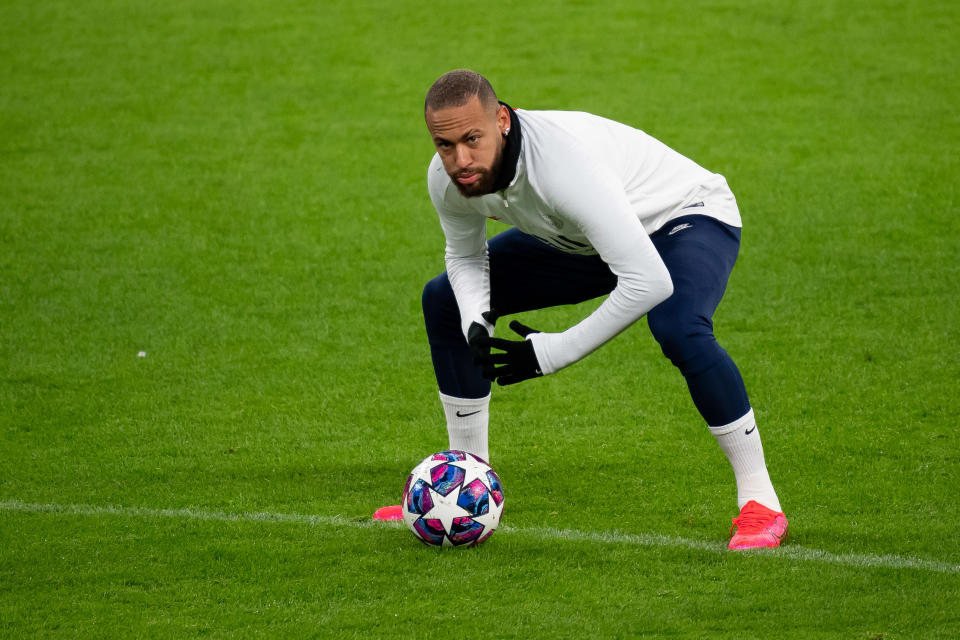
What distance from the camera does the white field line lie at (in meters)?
4.61

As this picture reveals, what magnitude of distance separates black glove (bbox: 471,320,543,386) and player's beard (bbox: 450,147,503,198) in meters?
0.54

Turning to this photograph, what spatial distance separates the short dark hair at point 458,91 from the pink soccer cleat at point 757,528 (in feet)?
6.08

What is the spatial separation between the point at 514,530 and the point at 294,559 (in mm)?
920

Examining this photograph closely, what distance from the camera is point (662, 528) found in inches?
202

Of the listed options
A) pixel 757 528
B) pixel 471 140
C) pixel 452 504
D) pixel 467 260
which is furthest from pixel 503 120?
pixel 757 528

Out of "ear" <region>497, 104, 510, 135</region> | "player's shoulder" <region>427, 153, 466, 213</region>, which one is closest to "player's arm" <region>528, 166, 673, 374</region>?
"ear" <region>497, 104, 510, 135</region>

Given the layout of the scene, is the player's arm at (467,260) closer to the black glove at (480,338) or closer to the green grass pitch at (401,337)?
the black glove at (480,338)

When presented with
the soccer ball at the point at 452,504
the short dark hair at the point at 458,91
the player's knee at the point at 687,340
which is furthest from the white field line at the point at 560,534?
the short dark hair at the point at 458,91

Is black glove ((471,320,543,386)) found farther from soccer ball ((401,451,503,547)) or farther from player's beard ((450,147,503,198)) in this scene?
player's beard ((450,147,503,198))

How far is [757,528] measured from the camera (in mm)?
4738

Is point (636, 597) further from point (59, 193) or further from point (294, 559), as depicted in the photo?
point (59, 193)

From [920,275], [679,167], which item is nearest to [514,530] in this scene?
[679,167]

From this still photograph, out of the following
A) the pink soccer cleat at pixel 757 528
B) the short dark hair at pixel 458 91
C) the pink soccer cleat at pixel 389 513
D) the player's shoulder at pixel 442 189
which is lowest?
the pink soccer cleat at pixel 389 513

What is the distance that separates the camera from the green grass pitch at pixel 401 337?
4.47 metres
